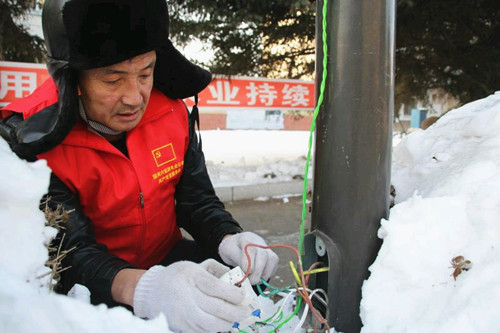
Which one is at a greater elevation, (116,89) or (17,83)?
(116,89)

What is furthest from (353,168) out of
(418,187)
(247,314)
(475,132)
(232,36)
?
(232,36)

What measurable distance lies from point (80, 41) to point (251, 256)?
0.96 m

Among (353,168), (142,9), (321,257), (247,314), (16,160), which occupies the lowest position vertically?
(247,314)

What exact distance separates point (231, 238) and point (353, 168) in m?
0.67

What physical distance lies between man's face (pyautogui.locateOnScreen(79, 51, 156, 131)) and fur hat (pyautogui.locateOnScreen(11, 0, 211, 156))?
0.05 meters

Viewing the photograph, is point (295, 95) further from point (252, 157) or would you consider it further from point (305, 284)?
point (305, 284)

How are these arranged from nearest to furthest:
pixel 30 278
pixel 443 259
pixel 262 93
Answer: pixel 30 278 → pixel 443 259 → pixel 262 93

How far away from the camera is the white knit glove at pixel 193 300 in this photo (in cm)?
131

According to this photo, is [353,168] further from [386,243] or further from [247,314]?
[247,314]

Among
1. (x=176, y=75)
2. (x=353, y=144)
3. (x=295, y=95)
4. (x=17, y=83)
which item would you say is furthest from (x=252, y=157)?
(x=353, y=144)

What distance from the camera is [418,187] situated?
5.46ft

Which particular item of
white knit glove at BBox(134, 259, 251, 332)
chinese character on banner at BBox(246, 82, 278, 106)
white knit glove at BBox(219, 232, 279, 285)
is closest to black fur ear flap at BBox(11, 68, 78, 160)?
white knit glove at BBox(134, 259, 251, 332)

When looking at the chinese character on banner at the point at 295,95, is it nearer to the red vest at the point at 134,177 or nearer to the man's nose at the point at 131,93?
the red vest at the point at 134,177

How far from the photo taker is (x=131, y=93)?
5.30ft
